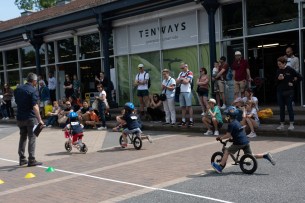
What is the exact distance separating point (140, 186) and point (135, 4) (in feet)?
36.5

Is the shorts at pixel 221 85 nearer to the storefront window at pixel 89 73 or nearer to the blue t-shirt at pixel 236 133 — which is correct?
the blue t-shirt at pixel 236 133

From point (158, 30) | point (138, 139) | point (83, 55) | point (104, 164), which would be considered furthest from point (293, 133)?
point (83, 55)

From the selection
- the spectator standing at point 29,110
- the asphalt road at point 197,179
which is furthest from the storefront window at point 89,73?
the spectator standing at point 29,110

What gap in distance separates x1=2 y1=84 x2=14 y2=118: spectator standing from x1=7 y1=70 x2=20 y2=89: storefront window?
4.67 m

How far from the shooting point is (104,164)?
8.52 metres

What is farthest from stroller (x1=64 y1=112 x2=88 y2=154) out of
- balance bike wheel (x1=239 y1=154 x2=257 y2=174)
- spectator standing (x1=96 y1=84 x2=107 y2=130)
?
balance bike wheel (x1=239 y1=154 x2=257 y2=174)

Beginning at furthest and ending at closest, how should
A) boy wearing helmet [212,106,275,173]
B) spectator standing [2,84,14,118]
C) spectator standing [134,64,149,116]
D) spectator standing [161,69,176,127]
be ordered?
spectator standing [2,84,14,118] → spectator standing [134,64,149,116] → spectator standing [161,69,176,127] → boy wearing helmet [212,106,275,173]

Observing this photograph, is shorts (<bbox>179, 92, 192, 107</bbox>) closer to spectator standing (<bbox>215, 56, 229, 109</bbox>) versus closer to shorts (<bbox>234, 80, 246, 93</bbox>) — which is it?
spectator standing (<bbox>215, 56, 229, 109</bbox>)

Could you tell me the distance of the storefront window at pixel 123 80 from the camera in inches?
720

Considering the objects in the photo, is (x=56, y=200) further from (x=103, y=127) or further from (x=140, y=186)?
(x=103, y=127)

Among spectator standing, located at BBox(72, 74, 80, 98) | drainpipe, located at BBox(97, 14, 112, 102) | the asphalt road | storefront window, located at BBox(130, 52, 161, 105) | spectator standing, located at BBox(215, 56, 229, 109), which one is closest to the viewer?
the asphalt road

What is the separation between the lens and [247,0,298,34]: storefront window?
42.5 feet

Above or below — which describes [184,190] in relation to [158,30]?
below

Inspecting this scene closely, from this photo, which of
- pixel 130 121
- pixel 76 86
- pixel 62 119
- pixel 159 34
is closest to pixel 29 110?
pixel 130 121
